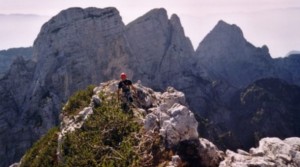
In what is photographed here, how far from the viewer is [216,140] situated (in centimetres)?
11969

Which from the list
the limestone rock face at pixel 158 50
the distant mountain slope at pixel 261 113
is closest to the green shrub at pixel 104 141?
the distant mountain slope at pixel 261 113

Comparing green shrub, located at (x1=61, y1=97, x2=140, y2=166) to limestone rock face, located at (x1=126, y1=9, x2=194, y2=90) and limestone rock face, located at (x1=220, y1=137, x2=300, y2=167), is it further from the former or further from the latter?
limestone rock face, located at (x1=126, y1=9, x2=194, y2=90)

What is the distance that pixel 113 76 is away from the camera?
12469 cm

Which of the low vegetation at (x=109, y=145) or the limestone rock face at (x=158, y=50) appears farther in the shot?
the limestone rock face at (x=158, y=50)

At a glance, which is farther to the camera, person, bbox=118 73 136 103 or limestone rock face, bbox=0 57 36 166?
limestone rock face, bbox=0 57 36 166

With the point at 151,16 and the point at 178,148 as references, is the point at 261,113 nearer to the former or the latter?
the point at 151,16

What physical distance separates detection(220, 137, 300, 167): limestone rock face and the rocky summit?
84463 mm

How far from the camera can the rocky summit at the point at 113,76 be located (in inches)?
4515

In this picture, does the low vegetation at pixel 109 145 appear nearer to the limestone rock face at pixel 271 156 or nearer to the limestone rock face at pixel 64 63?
the limestone rock face at pixel 271 156

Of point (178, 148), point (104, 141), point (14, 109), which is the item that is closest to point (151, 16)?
point (14, 109)

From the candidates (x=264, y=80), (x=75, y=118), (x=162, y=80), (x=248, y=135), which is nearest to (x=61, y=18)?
(x=162, y=80)

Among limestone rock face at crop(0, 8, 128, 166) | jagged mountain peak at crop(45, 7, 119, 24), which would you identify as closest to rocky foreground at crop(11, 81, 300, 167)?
limestone rock face at crop(0, 8, 128, 166)

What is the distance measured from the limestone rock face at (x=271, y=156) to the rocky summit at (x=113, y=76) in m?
84.5

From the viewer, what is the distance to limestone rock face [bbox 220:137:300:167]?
907 inches
